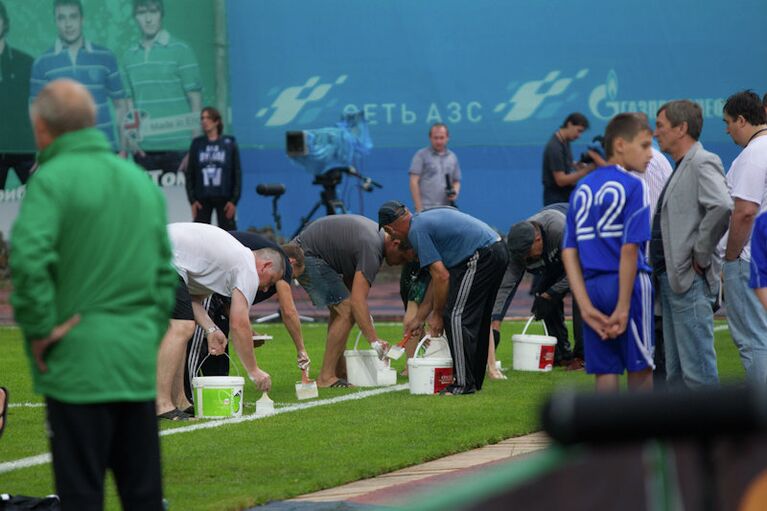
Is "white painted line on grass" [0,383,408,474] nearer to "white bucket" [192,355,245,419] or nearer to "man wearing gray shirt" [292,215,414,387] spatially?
"white bucket" [192,355,245,419]

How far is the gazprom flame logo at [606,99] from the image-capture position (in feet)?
68.8

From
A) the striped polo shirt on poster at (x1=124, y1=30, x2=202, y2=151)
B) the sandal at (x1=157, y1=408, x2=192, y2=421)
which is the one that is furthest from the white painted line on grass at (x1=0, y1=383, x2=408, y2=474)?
the striped polo shirt on poster at (x1=124, y1=30, x2=202, y2=151)

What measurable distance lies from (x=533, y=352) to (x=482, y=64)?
30.3 ft

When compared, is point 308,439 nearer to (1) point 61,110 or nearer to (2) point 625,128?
(2) point 625,128

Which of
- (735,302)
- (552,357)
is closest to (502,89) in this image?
(552,357)

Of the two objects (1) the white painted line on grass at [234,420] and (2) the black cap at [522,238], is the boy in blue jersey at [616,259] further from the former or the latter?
(2) the black cap at [522,238]

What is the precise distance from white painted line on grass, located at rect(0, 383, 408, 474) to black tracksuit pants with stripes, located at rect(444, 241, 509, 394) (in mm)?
762

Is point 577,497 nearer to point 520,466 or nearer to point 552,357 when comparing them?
point 520,466

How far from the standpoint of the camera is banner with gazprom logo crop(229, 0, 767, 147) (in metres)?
21.2

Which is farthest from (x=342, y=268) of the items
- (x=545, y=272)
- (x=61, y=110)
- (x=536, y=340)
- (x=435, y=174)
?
(x=61, y=110)

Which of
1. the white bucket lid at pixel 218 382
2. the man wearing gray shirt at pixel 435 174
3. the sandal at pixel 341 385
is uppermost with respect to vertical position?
the man wearing gray shirt at pixel 435 174

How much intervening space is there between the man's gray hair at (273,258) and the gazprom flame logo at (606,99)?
11392mm

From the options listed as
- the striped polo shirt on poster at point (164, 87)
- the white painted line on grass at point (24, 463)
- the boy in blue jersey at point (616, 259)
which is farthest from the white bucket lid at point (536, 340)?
the striped polo shirt on poster at point (164, 87)

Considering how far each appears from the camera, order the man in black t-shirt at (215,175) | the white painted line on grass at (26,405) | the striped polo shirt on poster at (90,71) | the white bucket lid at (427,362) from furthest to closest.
→ 1. the striped polo shirt on poster at (90,71)
2. the man in black t-shirt at (215,175)
3. the white bucket lid at (427,362)
4. the white painted line on grass at (26,405)
